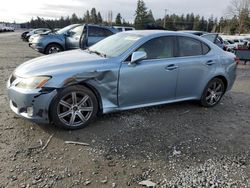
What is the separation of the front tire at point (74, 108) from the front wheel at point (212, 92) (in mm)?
2426

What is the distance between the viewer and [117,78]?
12.9 feet

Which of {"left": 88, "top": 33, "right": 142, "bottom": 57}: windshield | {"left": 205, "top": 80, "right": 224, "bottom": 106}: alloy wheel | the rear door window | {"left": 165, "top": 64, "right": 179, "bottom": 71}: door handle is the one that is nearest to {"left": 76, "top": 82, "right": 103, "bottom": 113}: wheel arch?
{"left": 88, "top": 33, "right": 142, "bottom": 57}: windshield

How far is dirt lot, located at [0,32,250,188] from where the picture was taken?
2.81 m

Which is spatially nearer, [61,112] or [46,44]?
[61,112]

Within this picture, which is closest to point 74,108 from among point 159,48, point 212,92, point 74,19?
point 159,48

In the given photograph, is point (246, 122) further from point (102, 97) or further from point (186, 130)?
point (102, 97)

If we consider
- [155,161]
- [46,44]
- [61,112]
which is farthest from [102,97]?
[46,44]

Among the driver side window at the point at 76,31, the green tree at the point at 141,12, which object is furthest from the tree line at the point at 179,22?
the driver side window at the point at 76,31

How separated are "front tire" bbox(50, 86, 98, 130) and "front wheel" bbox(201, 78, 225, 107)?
243cm

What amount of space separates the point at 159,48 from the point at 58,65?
1.79 meters

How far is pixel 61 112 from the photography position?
3734 millimetres

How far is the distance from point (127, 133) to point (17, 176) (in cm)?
167

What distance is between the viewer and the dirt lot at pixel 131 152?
281 centimetres

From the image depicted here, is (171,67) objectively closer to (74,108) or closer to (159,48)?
(159,48)
